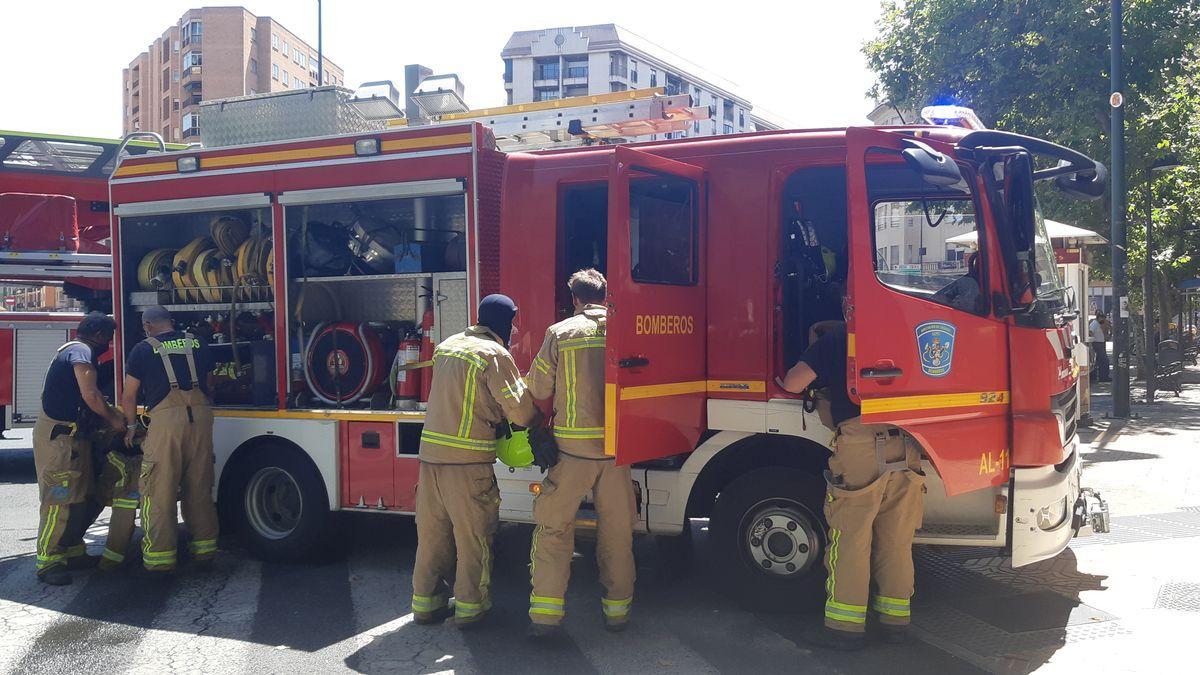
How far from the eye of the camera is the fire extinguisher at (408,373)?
6.23 metres

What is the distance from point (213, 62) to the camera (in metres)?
82.1

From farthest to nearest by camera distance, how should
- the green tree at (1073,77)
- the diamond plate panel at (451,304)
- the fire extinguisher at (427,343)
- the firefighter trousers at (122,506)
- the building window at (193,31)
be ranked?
the building window at (193,31), the green tree at (1073,77), the firefighter trousers at (122,506), the fire extinguisher at (427,343), the diamond plate panel at (451,304)

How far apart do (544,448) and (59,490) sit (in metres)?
3.49

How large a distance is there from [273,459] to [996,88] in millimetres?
17198

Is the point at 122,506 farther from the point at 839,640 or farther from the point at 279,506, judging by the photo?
the point at 839,640

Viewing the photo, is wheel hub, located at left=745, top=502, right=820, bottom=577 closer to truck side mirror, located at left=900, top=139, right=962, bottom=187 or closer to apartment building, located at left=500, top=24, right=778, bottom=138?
truck side mirror, located at left=900, top=139, right=962, bottom=187

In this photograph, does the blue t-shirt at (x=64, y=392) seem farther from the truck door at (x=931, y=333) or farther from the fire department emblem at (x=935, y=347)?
the fire department emblem at (x=935, y=347)

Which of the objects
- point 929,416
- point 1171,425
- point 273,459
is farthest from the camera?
point 1171,425

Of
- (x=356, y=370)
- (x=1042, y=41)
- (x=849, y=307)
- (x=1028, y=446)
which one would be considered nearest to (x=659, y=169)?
(x=849, y=307)

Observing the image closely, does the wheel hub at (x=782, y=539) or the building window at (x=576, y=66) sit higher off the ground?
the building window at (x=576, y=66)

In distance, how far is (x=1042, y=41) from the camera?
18.1m

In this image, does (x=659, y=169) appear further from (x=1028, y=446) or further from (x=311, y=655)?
(x=311, y=655)

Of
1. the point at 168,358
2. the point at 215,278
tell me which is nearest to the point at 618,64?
the point at 215,278

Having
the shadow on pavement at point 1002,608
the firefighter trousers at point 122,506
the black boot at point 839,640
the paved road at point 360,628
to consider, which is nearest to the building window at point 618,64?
the firefighter trousers at point 122,506
